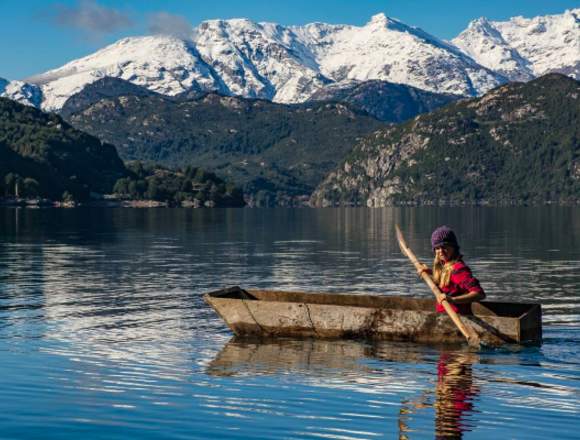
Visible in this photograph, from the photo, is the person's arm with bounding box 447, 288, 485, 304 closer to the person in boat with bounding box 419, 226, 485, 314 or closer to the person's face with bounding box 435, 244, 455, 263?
the person in boat with bounding box 419, 226, 485, 314

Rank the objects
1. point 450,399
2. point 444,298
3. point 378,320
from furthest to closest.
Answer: point 378,320 < point 444,298 < point 450,399

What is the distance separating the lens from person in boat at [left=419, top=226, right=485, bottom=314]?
33.8 metres

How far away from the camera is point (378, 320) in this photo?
37.0m

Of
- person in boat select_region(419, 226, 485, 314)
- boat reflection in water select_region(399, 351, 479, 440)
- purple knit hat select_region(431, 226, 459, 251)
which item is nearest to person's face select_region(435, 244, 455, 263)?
person in boat select_region(419, 226, 485, 314)

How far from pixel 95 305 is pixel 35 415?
2612cm

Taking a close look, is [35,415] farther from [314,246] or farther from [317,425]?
[314,246]

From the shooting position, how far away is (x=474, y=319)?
3447cm

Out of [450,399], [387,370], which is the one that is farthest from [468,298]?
[450,399]

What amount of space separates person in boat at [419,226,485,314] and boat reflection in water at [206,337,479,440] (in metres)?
1.88

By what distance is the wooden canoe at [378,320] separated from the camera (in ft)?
113

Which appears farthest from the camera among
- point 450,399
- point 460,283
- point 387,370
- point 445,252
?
point 460,283

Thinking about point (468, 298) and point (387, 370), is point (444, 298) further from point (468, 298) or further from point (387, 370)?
point (387, 370)

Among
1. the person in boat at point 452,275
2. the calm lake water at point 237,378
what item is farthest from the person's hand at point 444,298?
the calm lake water at point 237,378

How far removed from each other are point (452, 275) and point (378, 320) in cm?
383
